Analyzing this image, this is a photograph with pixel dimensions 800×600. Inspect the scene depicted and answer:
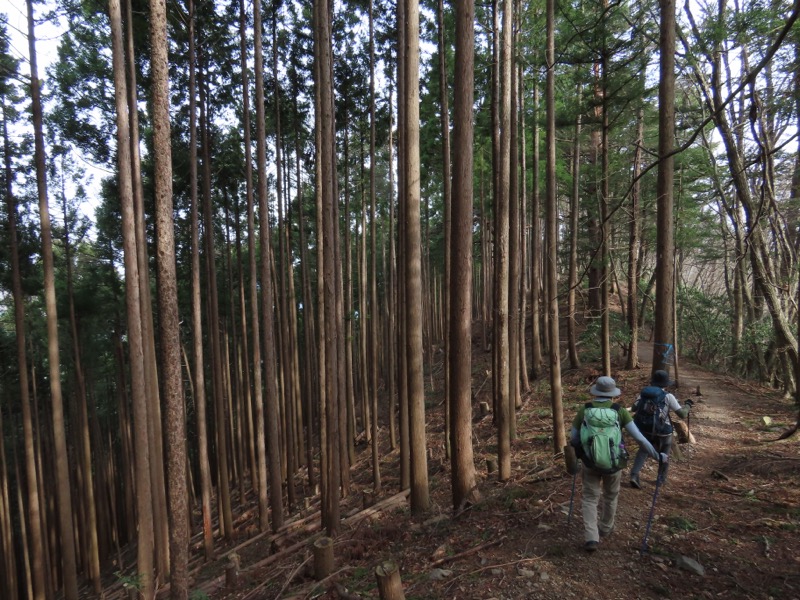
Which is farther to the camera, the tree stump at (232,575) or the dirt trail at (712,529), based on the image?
the tree stump at (232,575)

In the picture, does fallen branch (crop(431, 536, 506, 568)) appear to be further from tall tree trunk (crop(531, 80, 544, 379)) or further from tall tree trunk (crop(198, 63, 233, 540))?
tall tree trunk (crop(531, 80, 544, 379))

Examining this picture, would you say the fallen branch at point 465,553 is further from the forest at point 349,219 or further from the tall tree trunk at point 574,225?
the tall tree trunk at point 574,225

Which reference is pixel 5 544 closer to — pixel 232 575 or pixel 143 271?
pixel 232 575

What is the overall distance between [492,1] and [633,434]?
7.36 metres

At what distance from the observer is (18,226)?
11.0 meters

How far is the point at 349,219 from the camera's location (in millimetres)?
11773

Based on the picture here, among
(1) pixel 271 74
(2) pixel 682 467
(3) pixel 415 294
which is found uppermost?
(1) pixel 271 74

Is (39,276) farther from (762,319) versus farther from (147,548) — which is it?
(762,319)

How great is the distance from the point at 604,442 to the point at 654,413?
1728mm

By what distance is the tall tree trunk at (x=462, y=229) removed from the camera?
5117mm

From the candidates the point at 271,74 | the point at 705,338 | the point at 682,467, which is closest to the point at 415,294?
the point at 682,467

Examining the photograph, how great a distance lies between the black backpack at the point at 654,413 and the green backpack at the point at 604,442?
1.50 m

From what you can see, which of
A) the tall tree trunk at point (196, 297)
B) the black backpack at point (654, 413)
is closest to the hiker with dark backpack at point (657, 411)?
the black backpack at point (654, 413)

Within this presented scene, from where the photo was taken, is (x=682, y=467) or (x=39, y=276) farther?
(x=39, y=276)
